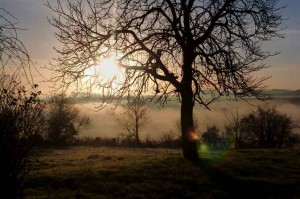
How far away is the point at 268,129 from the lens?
6919 cm

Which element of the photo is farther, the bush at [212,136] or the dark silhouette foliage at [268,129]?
the bush at [212,136]

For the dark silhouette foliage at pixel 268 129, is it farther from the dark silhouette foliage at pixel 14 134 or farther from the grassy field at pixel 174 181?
the dark silhouette foliage at pixel 14 134

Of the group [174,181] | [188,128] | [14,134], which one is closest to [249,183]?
[174,181]

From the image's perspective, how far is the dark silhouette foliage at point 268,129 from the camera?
217ft

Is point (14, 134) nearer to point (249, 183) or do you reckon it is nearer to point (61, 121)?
point (249, 183)

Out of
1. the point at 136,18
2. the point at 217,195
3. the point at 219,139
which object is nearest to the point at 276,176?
the point at 217,195

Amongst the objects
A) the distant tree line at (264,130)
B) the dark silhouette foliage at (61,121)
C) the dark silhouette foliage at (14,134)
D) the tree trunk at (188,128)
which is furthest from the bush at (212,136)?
the dark silhouette foliage at (14,134)

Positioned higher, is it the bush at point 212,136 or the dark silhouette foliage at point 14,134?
the bush at point 212,136

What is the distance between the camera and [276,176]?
60.4ft

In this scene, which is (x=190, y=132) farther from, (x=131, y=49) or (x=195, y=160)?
(x=131, y=49)

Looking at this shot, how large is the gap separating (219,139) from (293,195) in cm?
6463

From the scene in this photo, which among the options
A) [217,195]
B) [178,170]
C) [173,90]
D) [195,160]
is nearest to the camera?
[217,195]

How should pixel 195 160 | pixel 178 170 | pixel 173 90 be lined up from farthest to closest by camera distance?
pixel 173 90, pixel 195 160, pixel 178 170

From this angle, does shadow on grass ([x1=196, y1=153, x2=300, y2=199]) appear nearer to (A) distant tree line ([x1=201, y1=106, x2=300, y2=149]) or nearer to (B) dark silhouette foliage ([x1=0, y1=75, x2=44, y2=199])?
(B) dark silhouette foliage ([x1=0, y1=75, x2=44, y2=199])
